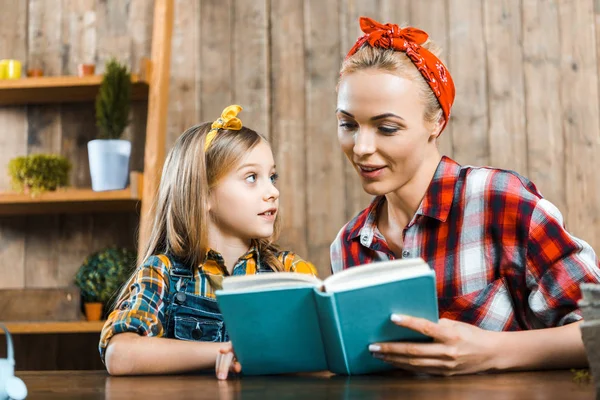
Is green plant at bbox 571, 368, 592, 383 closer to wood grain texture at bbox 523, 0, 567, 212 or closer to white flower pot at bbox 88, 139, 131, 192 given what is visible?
→ wood grain texture at bbox 523, 0, 567, 212

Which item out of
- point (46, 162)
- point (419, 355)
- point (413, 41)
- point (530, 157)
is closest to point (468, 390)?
point (419, 355)

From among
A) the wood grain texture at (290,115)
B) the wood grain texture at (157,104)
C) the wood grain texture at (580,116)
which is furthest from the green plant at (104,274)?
the wood grain texture at (580,116)

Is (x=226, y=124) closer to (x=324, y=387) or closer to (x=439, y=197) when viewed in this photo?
(x=439, y=197)

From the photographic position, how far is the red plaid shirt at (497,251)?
1.39m

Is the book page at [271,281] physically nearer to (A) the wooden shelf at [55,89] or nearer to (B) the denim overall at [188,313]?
(B) the denim overall at [188,313]

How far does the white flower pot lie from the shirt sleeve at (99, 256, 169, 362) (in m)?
1.32

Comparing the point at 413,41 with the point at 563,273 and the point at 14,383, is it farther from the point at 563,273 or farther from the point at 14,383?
the point at 14,383

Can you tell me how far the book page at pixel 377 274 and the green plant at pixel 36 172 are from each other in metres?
2.13

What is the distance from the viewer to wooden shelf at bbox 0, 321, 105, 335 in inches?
110

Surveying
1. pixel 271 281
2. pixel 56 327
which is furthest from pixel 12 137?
pixel 271 281

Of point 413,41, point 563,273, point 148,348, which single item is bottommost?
point 148,348

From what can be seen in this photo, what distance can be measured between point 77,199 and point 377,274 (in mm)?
2048

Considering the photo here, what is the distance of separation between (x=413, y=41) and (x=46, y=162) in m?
1.85

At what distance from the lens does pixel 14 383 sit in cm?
96
